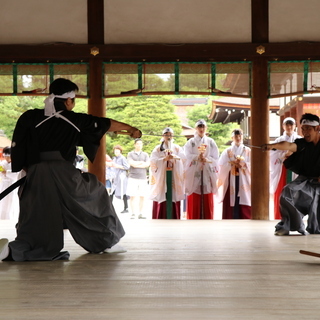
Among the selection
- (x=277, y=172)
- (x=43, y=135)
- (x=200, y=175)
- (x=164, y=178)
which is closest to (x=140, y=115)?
(x=164, y=178)

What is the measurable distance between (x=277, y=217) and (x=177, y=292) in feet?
19.0

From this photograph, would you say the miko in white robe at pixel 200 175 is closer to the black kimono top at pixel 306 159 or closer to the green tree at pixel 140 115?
the black kimono top at pixel 306 159

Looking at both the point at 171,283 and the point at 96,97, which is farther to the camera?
the point at 96,97

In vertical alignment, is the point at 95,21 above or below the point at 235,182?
above

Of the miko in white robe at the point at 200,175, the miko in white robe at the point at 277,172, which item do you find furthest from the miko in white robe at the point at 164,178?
the miko in white robe at the point at 277,172

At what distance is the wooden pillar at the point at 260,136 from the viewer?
7.80 meters

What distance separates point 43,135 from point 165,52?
13.4ft

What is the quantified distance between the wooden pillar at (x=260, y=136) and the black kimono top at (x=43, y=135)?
13.4 feet

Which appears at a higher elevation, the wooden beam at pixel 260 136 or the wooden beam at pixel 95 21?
the wooden beam at pixel 95 21

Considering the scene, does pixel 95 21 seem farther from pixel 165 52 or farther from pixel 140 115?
pixel 140 115

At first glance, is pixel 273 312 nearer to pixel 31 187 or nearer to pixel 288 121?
pixel 31 187

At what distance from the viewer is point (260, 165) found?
309 inches

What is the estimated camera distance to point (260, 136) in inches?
307

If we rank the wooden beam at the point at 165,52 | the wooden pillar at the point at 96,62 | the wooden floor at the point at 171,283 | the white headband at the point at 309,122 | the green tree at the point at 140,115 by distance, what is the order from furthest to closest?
the green tree at the point at 140,115 → the wooden pillar at the point at 96,62 → the wooden beam at the point at 165,52 → the white headband at the point at 309,122 → the wooden floor at the point at 171,283
